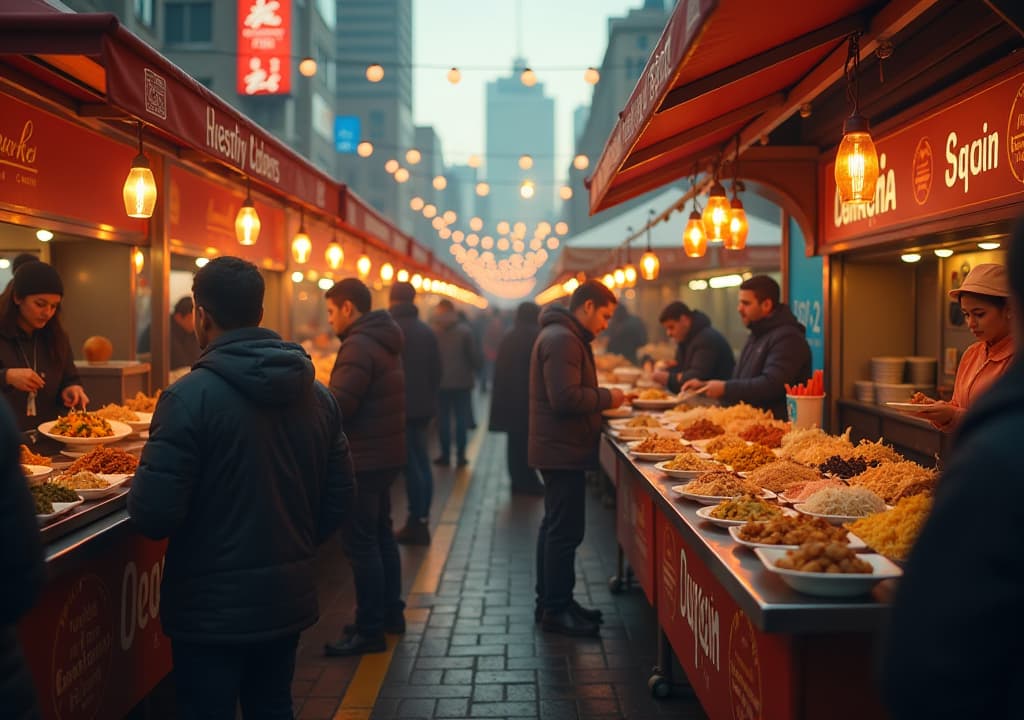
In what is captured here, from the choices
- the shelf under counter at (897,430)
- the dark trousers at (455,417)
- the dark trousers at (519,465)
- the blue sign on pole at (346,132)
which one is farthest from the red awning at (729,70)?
the blue sign on pole at (346,132)

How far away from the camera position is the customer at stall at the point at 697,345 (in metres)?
10.0

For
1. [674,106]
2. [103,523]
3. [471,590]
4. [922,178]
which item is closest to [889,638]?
[103,523]

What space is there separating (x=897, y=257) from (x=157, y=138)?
248 inches

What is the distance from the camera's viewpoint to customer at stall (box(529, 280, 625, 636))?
6441 millimetres

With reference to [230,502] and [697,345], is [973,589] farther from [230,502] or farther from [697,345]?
[697,345]

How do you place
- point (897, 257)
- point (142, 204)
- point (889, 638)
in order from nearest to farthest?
1. point (889, 638)
2. point (142, 204)
3. point (897, 257)

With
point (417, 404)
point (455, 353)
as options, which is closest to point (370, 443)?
point (417, 404)

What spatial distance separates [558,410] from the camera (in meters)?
6.42

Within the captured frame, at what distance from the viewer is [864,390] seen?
28.2 ft

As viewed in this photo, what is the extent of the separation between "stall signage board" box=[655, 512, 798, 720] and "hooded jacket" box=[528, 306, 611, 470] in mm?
993

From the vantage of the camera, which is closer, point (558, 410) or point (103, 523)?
point (103, 523)

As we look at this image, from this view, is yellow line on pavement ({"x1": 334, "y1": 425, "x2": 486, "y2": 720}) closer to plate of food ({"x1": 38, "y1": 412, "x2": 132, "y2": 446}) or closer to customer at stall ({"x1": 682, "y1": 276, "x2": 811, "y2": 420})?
plate of food ({"x1": 38, "y1": 412, "x2": 132, "y2": 446})

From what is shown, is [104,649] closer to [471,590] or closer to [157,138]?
[471,590]

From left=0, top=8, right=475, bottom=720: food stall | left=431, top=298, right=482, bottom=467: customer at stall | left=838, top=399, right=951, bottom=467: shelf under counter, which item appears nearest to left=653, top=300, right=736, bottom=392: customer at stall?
left=838, top=399, right=951, bottom=467: shelf under counter
